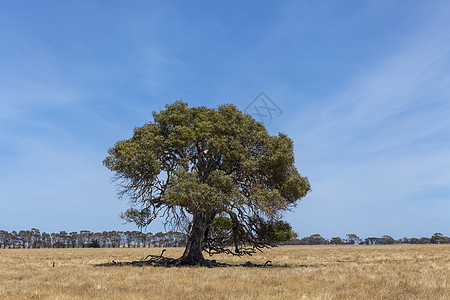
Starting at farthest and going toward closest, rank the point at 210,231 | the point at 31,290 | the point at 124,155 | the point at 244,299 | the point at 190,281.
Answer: the point at 210,231, the point at 124,155, the point at 190,281, the point at 31,290, the point at 244,299

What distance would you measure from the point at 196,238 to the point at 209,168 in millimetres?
5686

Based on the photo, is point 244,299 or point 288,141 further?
point 288,141

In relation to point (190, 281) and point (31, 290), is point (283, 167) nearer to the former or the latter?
point (190, 281)

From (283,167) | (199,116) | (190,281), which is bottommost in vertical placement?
(190,281)

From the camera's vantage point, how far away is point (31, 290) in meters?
13.1

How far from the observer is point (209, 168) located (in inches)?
1014

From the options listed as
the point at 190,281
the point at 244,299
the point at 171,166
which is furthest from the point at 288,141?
the point at 244,299

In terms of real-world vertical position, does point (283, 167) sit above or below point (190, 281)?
above

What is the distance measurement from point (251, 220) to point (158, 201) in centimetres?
725

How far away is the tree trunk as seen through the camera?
26547 millimetres

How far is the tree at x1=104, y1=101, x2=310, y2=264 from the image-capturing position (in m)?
22.9

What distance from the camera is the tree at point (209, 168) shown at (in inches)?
902

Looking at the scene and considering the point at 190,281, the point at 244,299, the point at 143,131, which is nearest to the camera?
the point at 244,299

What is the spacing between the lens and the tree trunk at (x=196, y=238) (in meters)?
26.5
